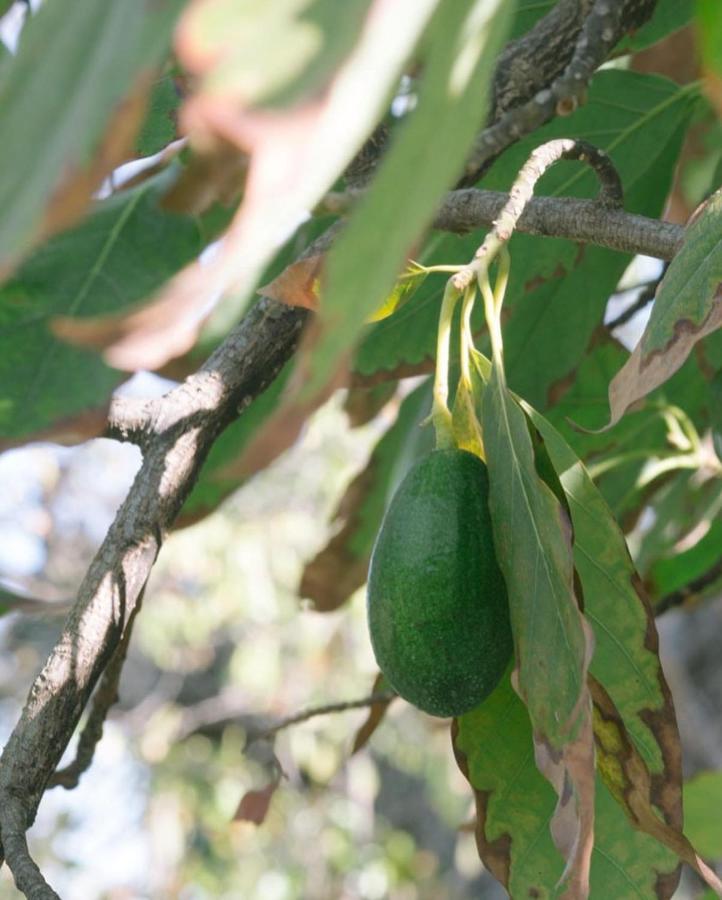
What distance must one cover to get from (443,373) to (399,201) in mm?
443

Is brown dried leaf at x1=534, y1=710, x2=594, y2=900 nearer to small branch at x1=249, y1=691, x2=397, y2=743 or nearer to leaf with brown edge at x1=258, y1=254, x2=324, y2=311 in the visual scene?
leaf with brown edge at x1=258, y1=254, x2=324, y2=311

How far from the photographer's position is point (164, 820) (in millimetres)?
5574

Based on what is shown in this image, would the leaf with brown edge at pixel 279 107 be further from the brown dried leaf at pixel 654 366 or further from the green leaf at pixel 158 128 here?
the green leaf at pixel 158 128

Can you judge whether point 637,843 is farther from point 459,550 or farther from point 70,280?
point 70,280

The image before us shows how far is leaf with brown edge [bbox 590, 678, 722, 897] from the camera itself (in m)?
0.68

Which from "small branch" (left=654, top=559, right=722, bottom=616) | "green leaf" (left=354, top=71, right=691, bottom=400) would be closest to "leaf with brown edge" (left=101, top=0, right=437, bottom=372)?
"green leaf" (left=354, top=71, right=691, bottom=400)

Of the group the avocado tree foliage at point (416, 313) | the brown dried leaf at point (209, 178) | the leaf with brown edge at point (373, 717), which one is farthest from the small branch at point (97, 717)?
the brown dried leaf at point (209, 178)

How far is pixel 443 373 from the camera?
0.74m

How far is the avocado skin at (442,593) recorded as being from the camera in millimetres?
703

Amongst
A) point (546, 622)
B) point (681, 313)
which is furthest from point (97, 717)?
point (681, 313)

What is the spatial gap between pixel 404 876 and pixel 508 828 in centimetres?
464

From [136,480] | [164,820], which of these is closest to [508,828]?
[136,480]

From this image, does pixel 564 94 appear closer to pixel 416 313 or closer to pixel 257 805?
pixel 416 313

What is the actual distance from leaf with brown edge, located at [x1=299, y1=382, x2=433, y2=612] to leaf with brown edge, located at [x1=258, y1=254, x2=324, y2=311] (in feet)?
2.51
